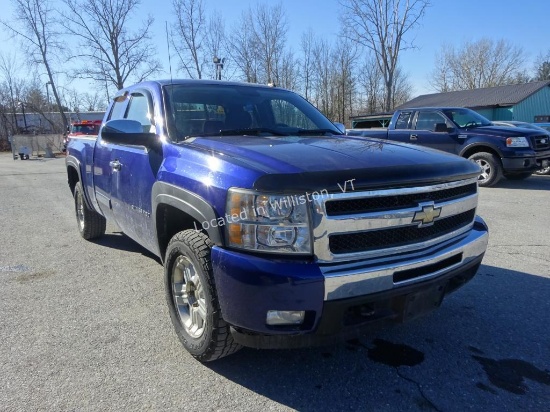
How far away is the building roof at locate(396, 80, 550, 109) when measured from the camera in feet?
107

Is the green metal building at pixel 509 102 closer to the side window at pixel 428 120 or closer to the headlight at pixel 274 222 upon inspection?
the side window at pixel 428 120

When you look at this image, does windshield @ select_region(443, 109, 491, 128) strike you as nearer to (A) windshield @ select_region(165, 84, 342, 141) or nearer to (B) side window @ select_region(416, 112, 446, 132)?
(B) side window @ select_region(416, 112, 446, 132)

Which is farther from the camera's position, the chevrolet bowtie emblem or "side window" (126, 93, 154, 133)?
"side window" (126, 93, 154, 133)

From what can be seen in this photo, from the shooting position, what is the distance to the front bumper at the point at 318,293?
6.52 ft

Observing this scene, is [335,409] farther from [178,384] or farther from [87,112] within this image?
[87,112]

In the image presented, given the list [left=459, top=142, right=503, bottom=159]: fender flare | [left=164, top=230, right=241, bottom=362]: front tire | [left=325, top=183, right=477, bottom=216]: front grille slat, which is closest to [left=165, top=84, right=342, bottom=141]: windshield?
[left=164, top=230, right=241, bottom=362]: front tire

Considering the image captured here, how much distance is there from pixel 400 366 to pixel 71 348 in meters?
2.20

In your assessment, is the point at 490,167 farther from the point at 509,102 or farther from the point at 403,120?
the point at 509,102

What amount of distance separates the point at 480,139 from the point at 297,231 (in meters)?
8.84

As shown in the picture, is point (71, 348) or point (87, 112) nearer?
point (71, 348)

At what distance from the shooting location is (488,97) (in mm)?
34469

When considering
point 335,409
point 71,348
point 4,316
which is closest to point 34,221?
point 4,316

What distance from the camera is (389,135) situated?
10.6 metres

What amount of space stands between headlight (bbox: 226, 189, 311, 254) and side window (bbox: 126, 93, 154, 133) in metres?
1.56
